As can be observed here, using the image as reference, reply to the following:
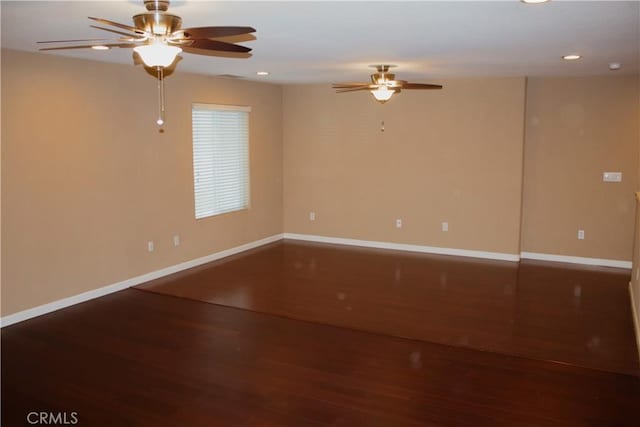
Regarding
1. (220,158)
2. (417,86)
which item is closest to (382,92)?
(417,86)

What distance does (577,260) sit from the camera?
6.59 meters

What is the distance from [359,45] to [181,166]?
291 centimetres

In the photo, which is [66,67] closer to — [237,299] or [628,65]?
[237,299]

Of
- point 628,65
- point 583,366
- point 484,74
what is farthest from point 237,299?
point 628,65

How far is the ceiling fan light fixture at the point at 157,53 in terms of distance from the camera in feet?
8.73

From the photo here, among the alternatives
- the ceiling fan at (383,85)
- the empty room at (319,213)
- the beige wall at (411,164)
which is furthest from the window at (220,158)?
the ceiling fan at (383,85)

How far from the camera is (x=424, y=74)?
6078 millimetres

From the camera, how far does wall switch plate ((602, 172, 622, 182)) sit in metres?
6.26

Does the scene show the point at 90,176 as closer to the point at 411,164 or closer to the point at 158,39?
the point at 158,39

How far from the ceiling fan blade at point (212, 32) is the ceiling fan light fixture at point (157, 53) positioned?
0.16 metres

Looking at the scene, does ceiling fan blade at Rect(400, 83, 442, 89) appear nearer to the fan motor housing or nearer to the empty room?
the empty room

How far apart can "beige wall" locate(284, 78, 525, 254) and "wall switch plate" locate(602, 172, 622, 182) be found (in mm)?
969

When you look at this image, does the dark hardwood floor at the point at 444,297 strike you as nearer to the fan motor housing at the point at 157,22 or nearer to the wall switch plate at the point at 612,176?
the wall switch plate at the point at 612,176

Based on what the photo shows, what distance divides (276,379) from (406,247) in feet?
13.7
